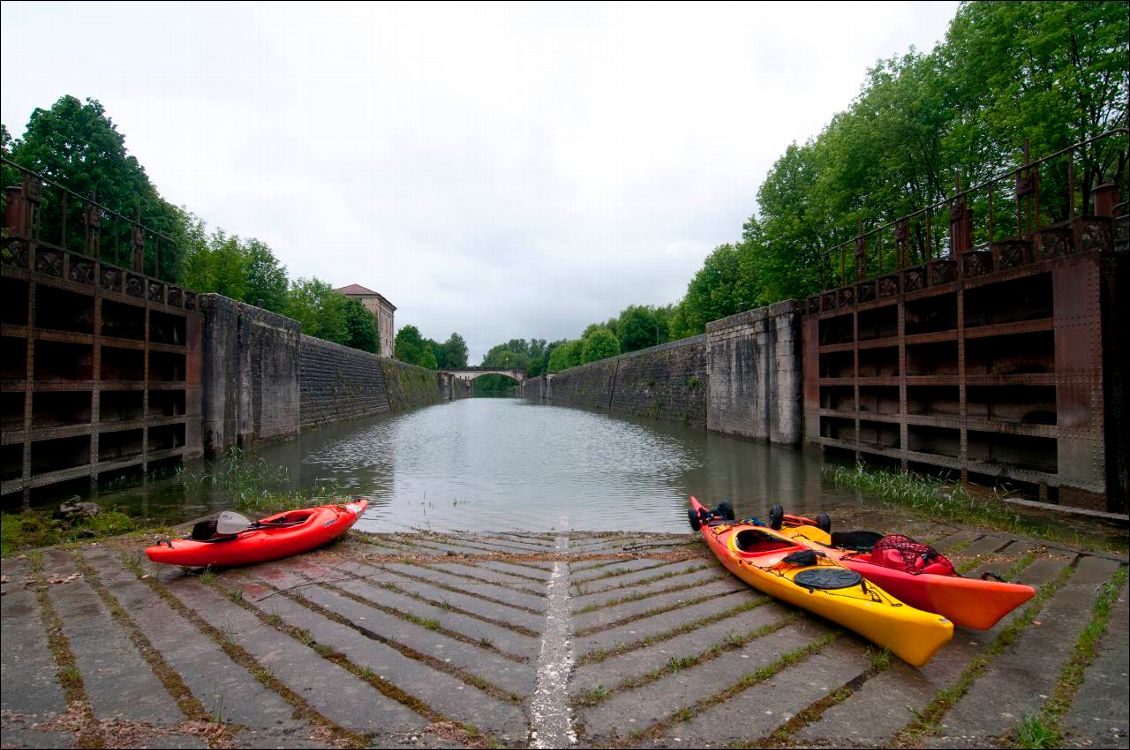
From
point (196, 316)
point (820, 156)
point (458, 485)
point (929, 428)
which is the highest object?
point (820, 156)

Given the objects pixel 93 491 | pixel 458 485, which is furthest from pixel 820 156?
pixel 93 491

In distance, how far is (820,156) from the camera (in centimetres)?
2281

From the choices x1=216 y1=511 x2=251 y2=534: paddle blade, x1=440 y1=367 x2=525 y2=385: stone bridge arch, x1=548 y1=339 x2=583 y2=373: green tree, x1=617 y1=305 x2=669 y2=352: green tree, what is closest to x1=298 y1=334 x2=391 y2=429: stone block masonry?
x1=216 y1=511 x2=251 y2=534: paddle blade

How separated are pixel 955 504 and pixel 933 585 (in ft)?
20.3

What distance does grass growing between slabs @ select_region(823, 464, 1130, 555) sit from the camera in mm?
6961

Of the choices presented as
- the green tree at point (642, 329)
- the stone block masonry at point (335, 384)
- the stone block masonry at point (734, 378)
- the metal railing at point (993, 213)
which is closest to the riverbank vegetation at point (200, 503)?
the stone block masonry at point (335, 384)

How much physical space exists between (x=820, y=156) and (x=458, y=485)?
19759 mm

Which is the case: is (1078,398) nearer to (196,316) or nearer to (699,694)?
(699,694)

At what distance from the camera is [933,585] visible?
4.22 meters

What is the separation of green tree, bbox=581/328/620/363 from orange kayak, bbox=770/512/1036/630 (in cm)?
6851

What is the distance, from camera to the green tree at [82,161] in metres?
22.8

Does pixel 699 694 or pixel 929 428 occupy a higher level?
pixel 929 428

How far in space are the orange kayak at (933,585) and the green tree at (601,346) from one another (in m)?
68.5

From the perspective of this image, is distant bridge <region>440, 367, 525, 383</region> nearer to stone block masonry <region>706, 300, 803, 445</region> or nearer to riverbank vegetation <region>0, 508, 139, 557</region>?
stone block masonry <region>706, 300, 803, 445</region>
